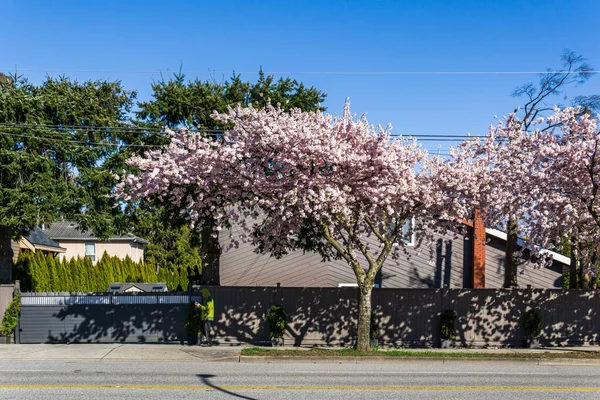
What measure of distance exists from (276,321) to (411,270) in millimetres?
10678

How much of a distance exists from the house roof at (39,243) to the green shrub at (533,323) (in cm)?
3415

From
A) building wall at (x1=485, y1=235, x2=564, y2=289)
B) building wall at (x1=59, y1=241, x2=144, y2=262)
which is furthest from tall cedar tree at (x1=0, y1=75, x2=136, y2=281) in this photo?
building wall at (x1=59, y1=241, x2=144, y2=262)

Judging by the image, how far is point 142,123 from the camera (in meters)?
28.1

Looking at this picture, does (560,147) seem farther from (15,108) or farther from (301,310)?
(15,108)

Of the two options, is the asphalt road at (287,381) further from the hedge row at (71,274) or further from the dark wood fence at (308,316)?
the hedge row at (71,274)

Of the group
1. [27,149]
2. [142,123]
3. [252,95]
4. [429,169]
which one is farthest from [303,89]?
[27,149]

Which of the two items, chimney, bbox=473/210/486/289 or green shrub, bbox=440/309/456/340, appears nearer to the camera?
green shrub, bbox=440/309/456/340

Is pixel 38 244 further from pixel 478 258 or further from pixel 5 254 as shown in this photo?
pixel 478 258

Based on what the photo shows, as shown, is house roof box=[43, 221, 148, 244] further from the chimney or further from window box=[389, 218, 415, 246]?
the chimney

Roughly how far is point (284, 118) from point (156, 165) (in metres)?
3.86

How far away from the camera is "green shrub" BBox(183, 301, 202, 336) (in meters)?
21.8

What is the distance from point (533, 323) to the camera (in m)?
23.0

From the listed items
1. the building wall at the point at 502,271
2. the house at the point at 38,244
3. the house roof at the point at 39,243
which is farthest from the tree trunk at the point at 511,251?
the house roof at the point at 39,243

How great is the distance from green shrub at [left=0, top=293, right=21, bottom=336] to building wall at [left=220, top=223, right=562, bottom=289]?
10243 mm
